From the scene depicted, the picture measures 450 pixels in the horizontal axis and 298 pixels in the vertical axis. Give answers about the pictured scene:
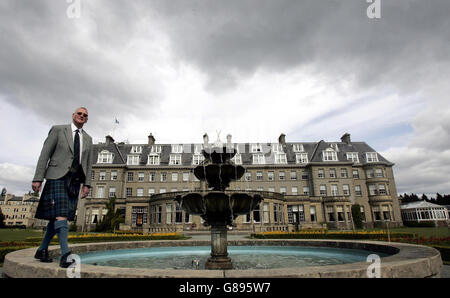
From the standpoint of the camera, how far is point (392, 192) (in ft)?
150

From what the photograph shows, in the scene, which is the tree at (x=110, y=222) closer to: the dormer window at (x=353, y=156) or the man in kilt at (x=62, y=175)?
the man in kilt at (x=62, y=175)

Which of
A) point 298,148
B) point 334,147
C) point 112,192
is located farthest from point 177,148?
point 334,147

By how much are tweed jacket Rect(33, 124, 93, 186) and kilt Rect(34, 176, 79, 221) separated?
158 millimetres

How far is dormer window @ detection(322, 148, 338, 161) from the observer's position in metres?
45.7

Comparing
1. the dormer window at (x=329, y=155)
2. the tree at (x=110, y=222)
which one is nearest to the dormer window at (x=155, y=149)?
the tree at (x=110, y=222)

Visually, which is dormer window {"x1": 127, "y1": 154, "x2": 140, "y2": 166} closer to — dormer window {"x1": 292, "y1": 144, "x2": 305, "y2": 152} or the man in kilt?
dormer window {"x1": 292, "y1": 144, "x2": 305, "y2": 152}

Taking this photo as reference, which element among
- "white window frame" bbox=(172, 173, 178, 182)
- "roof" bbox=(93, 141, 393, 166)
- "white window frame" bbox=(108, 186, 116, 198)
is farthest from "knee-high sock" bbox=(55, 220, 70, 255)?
"white window frame" bbox=(108, 186, 116, 198)


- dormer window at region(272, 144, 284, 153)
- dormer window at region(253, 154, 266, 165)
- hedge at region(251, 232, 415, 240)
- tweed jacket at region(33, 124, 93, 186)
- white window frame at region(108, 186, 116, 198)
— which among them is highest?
dormer window at region(272, 144, 284, 153)

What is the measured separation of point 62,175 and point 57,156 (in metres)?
0.42

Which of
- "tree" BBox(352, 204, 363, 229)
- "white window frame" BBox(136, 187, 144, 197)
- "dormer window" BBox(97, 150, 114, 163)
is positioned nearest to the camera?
"tree" BBox(352, 204, 363, 229)

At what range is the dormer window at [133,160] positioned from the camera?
46.3 m

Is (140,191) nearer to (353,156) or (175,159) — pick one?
(175,159)
